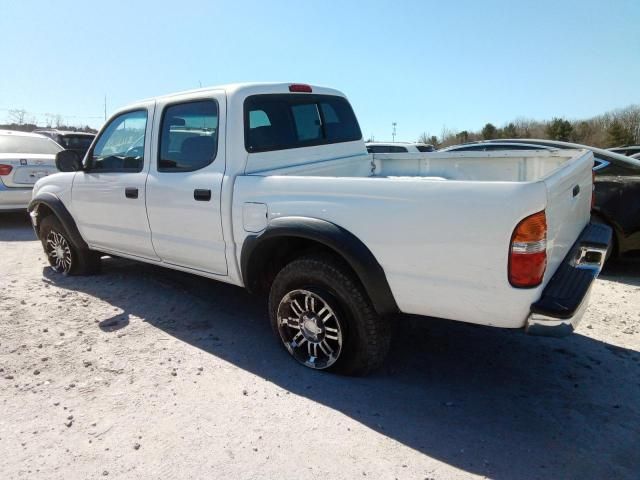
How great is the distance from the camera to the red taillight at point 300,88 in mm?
4132

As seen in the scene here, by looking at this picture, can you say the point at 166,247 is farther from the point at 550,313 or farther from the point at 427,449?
the point at 550,313

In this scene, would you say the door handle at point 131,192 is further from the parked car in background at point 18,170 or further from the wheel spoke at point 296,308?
the parked car in background at point 18,170

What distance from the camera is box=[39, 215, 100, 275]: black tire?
5273 mm

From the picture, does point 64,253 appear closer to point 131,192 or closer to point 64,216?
point 64,216

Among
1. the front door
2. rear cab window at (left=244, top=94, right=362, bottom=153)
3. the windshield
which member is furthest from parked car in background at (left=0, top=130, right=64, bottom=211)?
rear cab window at (left=244, top=94, right=362, bottom=153)

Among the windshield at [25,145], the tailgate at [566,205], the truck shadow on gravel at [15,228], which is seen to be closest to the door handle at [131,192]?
the tailgate at [566,205]

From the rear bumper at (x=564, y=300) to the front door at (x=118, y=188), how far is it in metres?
A: 3.18

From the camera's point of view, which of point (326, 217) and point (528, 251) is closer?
point (528, 251)

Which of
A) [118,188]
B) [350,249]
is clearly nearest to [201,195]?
[118,188]

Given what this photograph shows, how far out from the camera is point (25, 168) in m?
8.09

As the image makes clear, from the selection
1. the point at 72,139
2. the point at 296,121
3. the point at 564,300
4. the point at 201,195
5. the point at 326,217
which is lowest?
the point at 564,300

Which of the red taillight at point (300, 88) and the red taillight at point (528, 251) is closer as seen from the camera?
the red taillight at point (528, 251)

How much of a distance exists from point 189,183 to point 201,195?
198 millimetres

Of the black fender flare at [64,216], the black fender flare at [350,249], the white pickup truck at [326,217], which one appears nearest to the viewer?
the white pickup truck at [326,217]
